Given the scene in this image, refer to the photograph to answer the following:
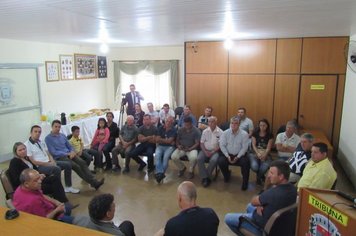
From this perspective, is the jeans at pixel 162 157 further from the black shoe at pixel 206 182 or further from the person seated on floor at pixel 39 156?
the person seated on floor at pixel 39 156

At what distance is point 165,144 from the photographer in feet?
16.6

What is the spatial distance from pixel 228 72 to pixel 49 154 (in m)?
4.03

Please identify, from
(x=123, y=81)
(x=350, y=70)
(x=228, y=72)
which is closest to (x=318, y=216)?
(x=350, y=70)

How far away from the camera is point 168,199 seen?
4.03m

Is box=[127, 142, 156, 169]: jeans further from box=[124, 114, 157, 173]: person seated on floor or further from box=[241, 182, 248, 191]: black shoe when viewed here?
box=[241, 182, 248, 191]: black shoe

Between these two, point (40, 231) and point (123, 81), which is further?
point (123, 81)

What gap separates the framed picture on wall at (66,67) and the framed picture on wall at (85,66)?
163 millimetres

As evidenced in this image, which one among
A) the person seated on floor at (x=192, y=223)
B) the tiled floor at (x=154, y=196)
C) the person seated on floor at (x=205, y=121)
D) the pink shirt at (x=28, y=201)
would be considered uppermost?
the person seated on floor at (x=205, y=121)

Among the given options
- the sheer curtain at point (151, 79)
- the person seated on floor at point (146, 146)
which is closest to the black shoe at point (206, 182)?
the person seated on floor at point (146, 146)

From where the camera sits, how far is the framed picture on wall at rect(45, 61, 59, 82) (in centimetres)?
656

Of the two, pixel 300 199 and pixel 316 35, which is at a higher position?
pixel 316 35

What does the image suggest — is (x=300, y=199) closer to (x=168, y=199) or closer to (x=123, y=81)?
(x=168, y=199)

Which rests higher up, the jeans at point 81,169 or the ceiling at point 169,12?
the ceiling at point 169,12

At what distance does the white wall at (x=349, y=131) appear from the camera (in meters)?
4.49
